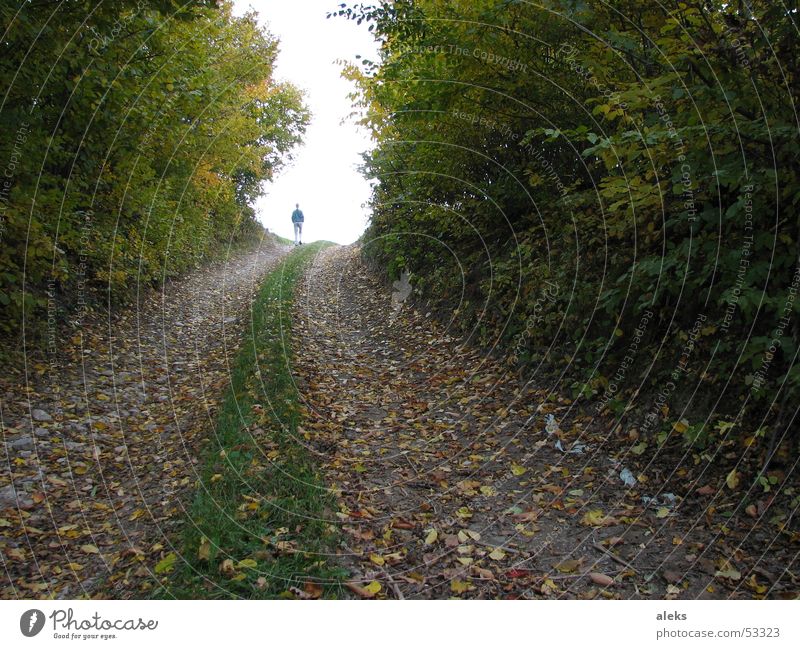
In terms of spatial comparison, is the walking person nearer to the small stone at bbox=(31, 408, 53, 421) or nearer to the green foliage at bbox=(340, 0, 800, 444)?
the green foliage at bbox=(340, 0, 800, 444)

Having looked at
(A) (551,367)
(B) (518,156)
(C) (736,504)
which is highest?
(B) (518,156)

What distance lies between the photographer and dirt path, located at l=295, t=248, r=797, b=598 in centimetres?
361

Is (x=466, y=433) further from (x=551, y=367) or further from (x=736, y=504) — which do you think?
(x=736, y=504)

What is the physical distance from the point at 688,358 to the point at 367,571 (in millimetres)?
3696

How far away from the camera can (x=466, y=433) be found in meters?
6.20

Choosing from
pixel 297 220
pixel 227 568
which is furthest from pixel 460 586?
pixel 297 220

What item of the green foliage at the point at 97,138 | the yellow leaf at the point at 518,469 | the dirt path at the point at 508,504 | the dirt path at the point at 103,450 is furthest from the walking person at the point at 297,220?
the yellow leaf at the point at 518,469

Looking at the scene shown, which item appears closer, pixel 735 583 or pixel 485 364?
pixel 735 583

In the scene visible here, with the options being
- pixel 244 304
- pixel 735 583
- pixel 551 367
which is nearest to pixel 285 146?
pixel 244 304

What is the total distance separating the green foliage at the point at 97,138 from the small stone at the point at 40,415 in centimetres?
144
